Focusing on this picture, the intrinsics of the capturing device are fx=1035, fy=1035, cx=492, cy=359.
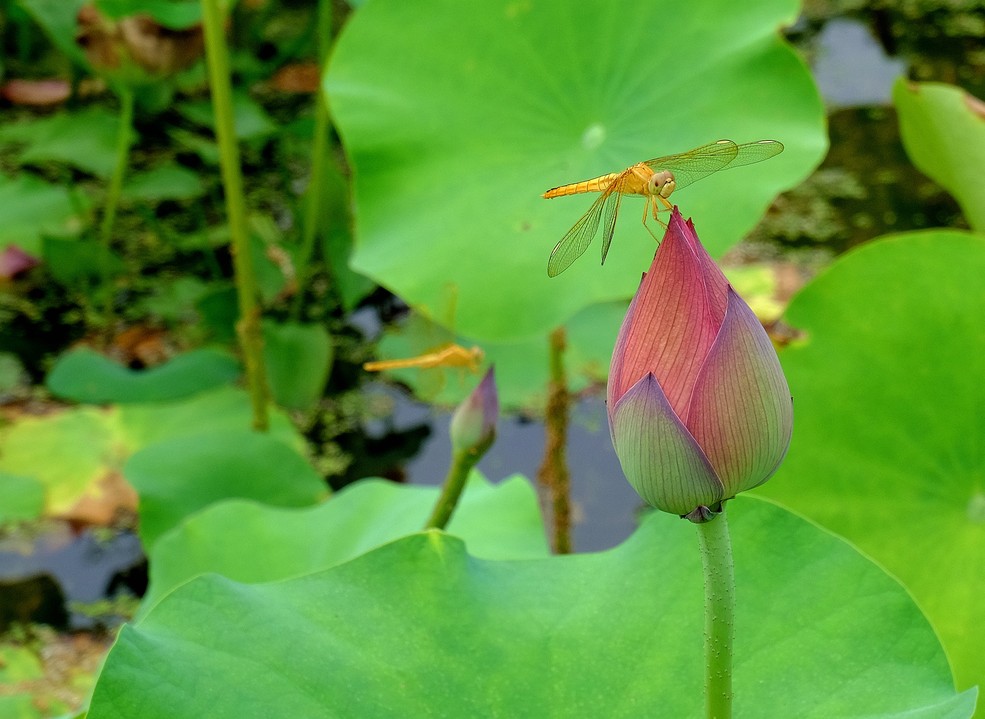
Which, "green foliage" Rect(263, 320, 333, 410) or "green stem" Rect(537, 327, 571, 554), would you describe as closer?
"green stem" Rect(537, 327, 571, 554)

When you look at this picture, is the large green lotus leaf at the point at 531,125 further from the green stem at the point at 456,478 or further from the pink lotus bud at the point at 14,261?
the pink lotus bud at the point at 14,261

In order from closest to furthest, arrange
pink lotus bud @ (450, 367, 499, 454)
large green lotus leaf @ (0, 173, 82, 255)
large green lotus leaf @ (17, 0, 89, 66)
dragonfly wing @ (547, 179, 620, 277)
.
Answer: dragonfly wing @ (547, 179, 620, 277) → pink lotus bud @ (450, 367, 499, 454) → large green lotus leaf @ (17, 0, 89, 66) → large green lotus leaf @ (0, 173, 82, 255)

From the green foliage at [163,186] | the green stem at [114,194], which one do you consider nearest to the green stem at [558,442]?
the green stem at [114,194]

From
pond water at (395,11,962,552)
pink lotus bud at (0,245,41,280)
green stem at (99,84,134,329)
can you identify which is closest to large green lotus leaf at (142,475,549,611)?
pond water at (395,11,962,552)

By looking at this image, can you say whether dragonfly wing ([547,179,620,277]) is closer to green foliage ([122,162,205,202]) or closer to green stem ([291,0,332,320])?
green stem ([291,0,332,320])

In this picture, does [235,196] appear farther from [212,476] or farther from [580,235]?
[580,235]

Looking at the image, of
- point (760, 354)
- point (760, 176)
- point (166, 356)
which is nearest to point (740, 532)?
point (760, 354)
